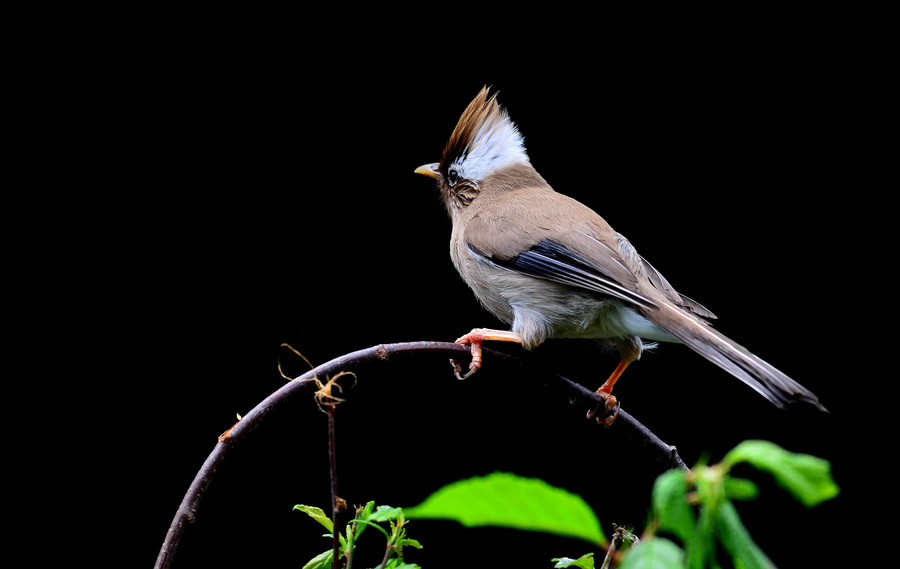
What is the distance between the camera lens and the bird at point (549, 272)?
2.15 m

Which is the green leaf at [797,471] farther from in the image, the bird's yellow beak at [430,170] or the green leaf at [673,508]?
the bird's yellow beak at [430,170]

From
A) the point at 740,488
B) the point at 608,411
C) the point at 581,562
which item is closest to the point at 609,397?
the point at 608,411

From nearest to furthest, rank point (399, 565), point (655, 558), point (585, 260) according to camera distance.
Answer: point (655, 558), point (399, 565), point (585, 260)

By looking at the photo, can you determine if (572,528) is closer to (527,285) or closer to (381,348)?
(381,348)

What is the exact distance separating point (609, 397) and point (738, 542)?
150 centimetres

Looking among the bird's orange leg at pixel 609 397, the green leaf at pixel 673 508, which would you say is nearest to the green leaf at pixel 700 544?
the green leaf at pixel 673 508

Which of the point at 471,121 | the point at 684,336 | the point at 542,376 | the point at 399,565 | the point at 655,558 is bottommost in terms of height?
the point at 399,565

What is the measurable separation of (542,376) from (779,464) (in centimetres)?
132

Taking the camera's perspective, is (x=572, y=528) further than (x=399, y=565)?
No

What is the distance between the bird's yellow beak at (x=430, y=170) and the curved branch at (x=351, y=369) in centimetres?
99

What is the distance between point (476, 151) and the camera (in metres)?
2.78

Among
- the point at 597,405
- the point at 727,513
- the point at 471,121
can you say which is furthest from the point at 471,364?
the point at 727,513

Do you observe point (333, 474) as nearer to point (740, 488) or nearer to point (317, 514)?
point (317, 514)

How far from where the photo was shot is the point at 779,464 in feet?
2.31
